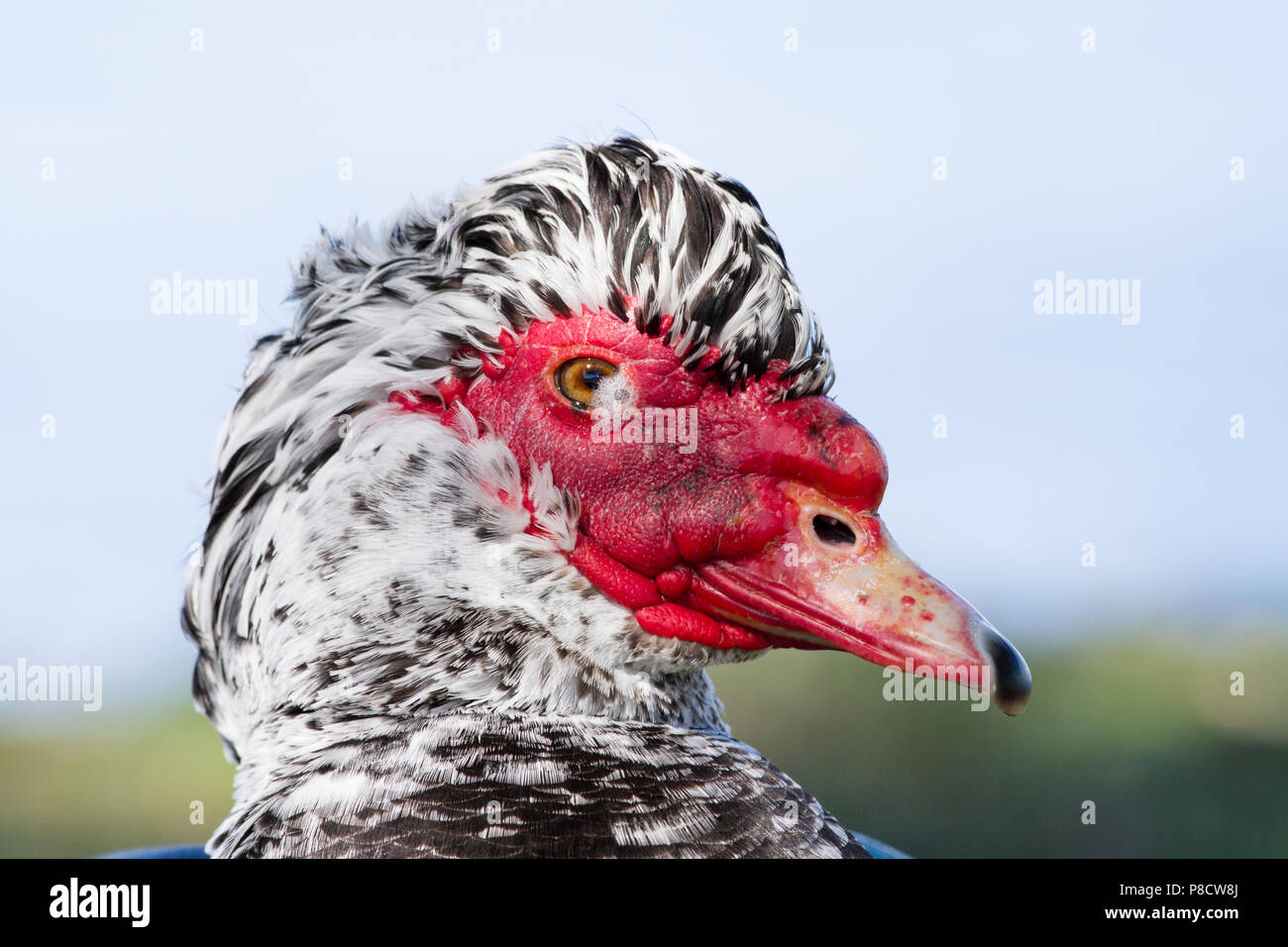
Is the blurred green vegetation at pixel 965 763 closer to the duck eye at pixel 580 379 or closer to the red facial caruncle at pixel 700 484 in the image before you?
the red facial caruncle at pixel 700 484

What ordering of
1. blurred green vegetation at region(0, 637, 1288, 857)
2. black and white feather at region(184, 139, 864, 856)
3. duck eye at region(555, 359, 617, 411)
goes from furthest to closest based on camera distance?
1. blurred green vegetation at region(0, 637, 1288, 857)
2. duck eye at region(555, 359, 617, 411)
3. black and white feather at region(184, 139, 864, 856)

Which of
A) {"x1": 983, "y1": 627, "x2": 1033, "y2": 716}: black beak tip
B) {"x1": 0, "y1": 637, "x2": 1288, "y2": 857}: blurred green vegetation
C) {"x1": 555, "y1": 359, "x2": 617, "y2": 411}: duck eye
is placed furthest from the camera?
{"x1": 0, "y1": 637, "x2": 1288, "y2": 857}: blurred green vegetation

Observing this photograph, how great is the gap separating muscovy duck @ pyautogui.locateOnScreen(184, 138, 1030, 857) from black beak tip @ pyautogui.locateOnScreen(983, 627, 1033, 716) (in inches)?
4.3

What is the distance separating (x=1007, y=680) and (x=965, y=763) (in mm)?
4554

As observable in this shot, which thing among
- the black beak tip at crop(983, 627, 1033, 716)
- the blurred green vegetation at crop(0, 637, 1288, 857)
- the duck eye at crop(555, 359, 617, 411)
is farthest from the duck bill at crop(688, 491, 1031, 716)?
the blurred green vegetation at crop(0, 637, 1288, 857)

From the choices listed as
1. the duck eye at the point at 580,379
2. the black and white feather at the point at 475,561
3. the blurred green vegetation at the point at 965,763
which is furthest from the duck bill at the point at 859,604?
the blurred green vegetation at the point at 965,763

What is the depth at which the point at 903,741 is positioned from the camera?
6.62 metres

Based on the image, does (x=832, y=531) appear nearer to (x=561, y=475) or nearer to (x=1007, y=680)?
(x=1007, y=680)

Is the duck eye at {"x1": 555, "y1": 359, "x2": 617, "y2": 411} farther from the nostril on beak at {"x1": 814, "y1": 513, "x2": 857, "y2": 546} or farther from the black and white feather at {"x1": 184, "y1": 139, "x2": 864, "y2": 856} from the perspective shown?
the nostril on beak at {"x1": 814, "y1": 513, "x2": 857, "y2": 546}

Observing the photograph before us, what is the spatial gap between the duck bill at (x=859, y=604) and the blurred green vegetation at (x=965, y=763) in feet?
12.8

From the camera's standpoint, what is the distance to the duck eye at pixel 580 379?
259 cm

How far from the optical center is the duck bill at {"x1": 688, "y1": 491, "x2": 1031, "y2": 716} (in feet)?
7.71
